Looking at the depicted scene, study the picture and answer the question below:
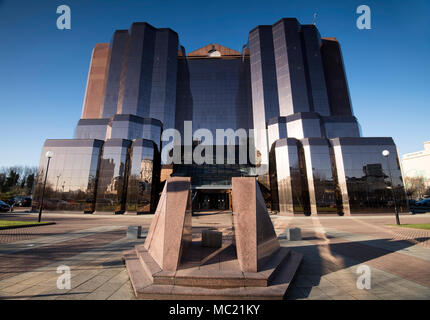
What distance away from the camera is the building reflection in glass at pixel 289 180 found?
105 feet

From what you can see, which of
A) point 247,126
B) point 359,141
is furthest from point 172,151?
point 359,141

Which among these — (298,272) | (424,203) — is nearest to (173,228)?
→ (298,272)

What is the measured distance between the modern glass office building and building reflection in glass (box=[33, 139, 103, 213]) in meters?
0.19

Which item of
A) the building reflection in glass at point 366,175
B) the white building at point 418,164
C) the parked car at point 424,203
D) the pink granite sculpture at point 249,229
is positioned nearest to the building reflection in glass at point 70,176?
the pink granite sculpture at point 249,229

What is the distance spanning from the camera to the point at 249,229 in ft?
17.3

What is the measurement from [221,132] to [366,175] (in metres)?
36.4

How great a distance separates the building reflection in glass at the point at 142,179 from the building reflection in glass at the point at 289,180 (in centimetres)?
2482

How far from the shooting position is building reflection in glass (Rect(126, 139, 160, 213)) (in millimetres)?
32938

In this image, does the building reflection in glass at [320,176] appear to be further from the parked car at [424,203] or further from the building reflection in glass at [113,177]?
the building reflection in glass at [113,177]

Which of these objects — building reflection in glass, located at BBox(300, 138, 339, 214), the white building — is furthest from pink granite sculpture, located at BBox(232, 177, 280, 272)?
the white building

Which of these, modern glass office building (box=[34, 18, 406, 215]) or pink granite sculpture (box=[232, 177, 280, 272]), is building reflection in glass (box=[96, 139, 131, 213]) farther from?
pink granite sculpture (box=[232, 177, 280, 272])

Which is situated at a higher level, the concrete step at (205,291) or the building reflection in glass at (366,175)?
the building reflection in glass at (366,175)
